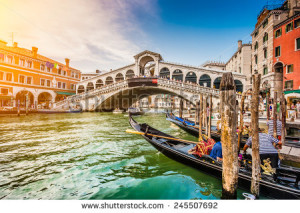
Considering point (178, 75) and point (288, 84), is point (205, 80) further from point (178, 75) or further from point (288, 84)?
point (288, 84)

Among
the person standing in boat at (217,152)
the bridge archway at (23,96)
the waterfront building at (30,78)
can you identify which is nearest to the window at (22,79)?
the waterfront building at (30,78)

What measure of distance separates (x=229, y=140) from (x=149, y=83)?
49.5 ft

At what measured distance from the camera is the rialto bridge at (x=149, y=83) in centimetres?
1544

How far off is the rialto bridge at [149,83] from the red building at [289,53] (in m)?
5.05

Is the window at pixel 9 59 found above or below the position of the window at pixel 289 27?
below

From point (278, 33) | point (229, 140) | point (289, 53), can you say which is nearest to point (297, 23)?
point (278, 33)

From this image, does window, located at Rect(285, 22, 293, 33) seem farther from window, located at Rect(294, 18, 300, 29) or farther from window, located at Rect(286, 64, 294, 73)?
window, located at Rect(286, 64, 294, 73)

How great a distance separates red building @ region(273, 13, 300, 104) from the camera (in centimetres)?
1087

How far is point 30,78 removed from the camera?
19.8 meters

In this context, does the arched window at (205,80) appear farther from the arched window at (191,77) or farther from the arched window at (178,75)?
the arched window at (178,75)

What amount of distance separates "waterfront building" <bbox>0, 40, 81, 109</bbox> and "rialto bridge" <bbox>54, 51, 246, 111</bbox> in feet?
13.1

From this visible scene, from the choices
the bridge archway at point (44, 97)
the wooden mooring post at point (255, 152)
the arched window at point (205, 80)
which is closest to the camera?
the wooden mooring post at point (255, 152)
